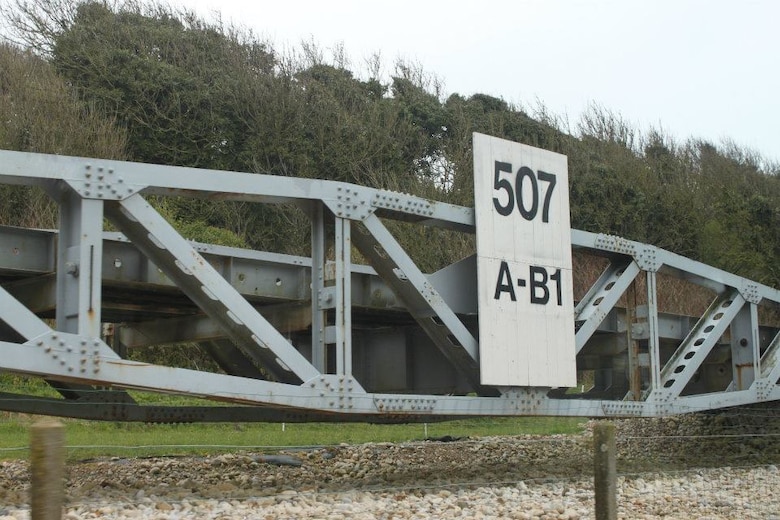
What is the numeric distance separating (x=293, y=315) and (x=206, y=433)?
7.71 metres

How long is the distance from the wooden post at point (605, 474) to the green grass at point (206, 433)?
27.5 ft

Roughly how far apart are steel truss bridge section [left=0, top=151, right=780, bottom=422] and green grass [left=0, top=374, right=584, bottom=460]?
1.64 m

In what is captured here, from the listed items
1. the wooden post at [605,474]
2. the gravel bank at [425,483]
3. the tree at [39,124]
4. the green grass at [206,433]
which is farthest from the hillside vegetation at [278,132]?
the wooden post at [605,474]

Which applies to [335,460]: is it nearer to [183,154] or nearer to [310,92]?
[183,154]

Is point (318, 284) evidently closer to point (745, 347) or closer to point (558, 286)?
point (558, 286)

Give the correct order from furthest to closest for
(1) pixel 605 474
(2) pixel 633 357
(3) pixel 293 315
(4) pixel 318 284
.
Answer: (2) pixel 633 357 → (3) pixel 293 315 → (4) pixel 318 284 → (1) pixel 605 474

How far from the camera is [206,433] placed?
19.0 m

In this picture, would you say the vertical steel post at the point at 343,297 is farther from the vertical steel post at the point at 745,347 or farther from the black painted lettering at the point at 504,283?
the vertical steel post at the point at 745,347

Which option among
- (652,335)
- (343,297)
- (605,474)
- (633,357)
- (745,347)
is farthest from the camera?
(745,347)

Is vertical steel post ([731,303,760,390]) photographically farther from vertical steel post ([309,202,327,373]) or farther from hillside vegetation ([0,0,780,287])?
hillside vegetation ([0,0,780,287])

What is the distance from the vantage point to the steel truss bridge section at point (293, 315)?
8477 millimetres

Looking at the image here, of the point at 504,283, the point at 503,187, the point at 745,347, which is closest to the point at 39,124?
the point at 745,347

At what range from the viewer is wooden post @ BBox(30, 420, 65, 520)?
4074 millimetres

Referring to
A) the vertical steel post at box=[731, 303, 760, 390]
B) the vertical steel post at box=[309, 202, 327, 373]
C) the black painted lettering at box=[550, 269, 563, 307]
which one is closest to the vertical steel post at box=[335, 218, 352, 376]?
the vertical steel post at box=[309, 202, 327, 373]
